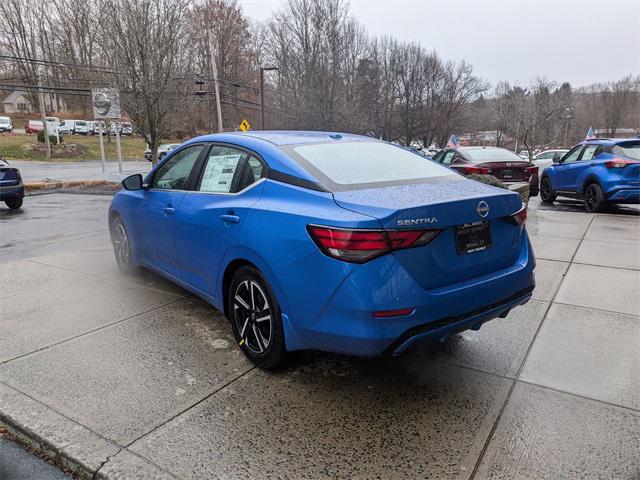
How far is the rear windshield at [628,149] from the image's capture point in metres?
9.74

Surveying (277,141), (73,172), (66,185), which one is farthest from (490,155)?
(73,172)

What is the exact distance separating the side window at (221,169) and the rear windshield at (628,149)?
944 cm

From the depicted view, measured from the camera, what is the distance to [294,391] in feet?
9.66

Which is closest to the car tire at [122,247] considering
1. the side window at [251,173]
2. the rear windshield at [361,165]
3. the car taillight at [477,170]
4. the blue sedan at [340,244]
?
the blue sedan at [340,244]

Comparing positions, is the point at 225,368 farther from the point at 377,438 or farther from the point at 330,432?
the point at 377,438

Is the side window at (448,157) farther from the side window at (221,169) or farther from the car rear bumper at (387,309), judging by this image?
the car rear bumper at (387,309)

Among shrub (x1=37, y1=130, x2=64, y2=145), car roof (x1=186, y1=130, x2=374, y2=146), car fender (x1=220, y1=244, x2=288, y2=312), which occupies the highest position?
shrub (x1=37, y1=130, x2=64, y2=145)

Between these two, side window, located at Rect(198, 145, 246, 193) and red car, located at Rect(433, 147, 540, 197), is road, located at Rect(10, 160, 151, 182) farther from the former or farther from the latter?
side window, located at Rect(198, 145, 246, 193)

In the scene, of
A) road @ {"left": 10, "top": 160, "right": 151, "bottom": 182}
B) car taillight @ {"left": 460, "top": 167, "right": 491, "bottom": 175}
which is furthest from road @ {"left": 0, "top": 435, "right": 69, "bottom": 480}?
road @ {"left": 10, "top": 160, "right": 151, "bottom": 182}

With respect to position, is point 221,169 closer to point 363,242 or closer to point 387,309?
point 363,242

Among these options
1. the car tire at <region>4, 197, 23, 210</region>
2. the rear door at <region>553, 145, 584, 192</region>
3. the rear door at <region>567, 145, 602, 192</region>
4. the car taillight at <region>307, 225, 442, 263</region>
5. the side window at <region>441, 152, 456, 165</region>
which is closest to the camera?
the car taillight at <region>307, 225, 442, 263</region>

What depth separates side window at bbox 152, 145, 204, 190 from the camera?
13.3ft

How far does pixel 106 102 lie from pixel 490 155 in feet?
47.8

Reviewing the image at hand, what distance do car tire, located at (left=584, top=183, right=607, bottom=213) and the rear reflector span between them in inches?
370
